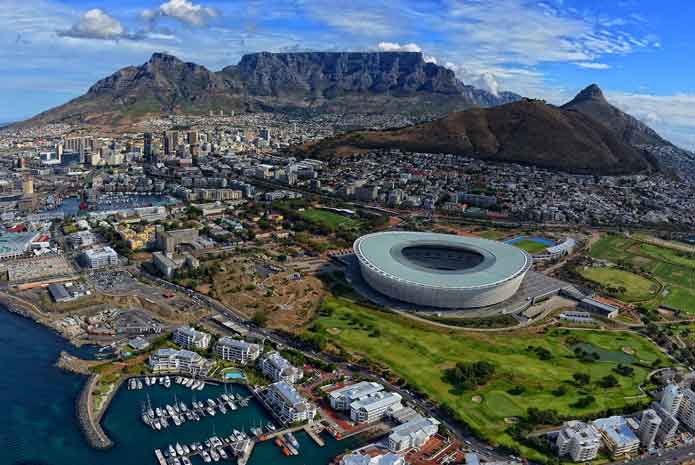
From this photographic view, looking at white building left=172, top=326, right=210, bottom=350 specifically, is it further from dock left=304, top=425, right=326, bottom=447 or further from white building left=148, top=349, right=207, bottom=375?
dock left=304, top=425, right=326, bottom=447

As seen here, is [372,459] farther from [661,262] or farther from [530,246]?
[661,262]

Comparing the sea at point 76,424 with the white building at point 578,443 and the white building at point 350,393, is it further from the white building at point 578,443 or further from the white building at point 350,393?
the white building at point 578,443

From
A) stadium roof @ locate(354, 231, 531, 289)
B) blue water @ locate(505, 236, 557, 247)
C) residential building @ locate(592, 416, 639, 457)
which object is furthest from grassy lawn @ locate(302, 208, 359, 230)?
residential building @ locate(592, 416, 639, 457)

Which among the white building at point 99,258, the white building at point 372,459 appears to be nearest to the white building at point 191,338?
the white building at point 372,459

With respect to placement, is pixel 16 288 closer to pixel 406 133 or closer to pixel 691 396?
pixel 691 396

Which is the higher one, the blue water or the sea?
the blue water

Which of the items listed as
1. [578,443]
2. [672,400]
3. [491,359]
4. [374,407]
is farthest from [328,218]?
[578,443]

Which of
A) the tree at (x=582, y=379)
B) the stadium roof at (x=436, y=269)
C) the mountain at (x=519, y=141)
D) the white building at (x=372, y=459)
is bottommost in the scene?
the white building at (x=372, y=459)
